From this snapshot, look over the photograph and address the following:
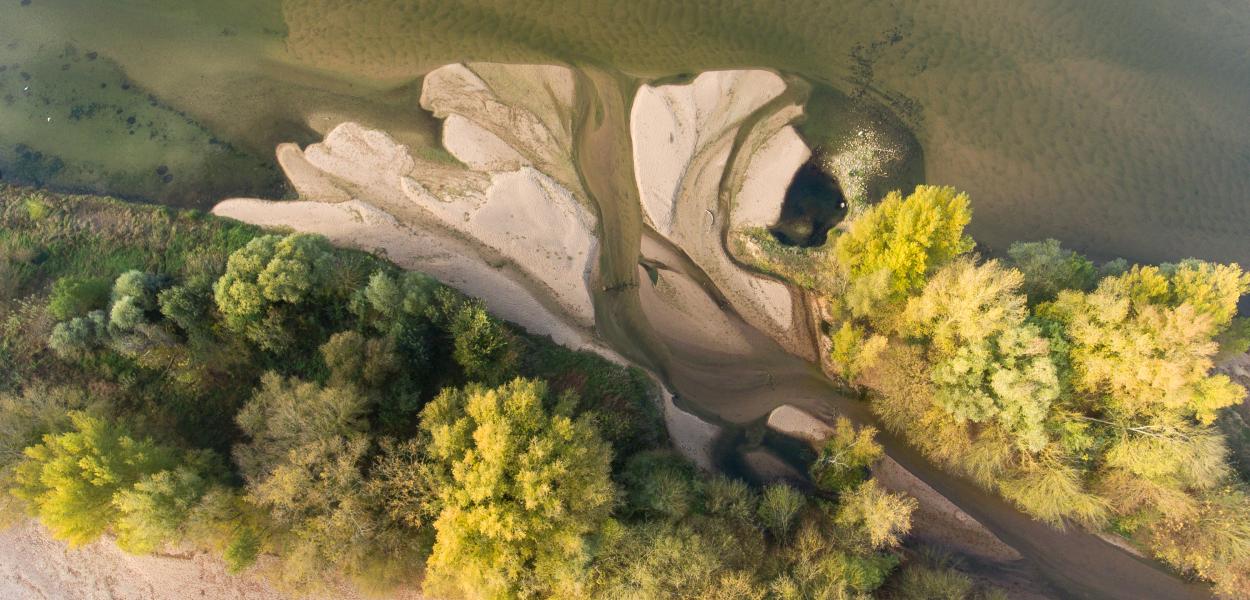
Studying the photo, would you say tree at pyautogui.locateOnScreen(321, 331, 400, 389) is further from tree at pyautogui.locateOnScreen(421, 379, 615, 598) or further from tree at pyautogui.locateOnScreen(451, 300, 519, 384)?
tree at pyautogui.locateOnScreen(421, 379, 615, 598)

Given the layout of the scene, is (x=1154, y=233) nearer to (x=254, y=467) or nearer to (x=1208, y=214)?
Result: (x=1208, y=214)

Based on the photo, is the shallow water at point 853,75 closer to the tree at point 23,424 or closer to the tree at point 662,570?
the tree at point 23,424

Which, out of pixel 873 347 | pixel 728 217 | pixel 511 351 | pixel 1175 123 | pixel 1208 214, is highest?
pixel 1175 123

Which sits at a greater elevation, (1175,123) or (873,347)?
(1175,123)

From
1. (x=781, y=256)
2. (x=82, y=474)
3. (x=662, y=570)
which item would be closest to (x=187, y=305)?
(x=82, y=474)

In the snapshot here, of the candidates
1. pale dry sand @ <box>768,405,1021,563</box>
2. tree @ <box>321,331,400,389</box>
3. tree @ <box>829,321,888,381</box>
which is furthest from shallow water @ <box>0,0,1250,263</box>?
pale dry sand @ <box>768,405,1021,563</box>

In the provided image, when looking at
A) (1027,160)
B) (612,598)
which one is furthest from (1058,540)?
(612,598)

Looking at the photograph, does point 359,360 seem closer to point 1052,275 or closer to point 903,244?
point 903,244
